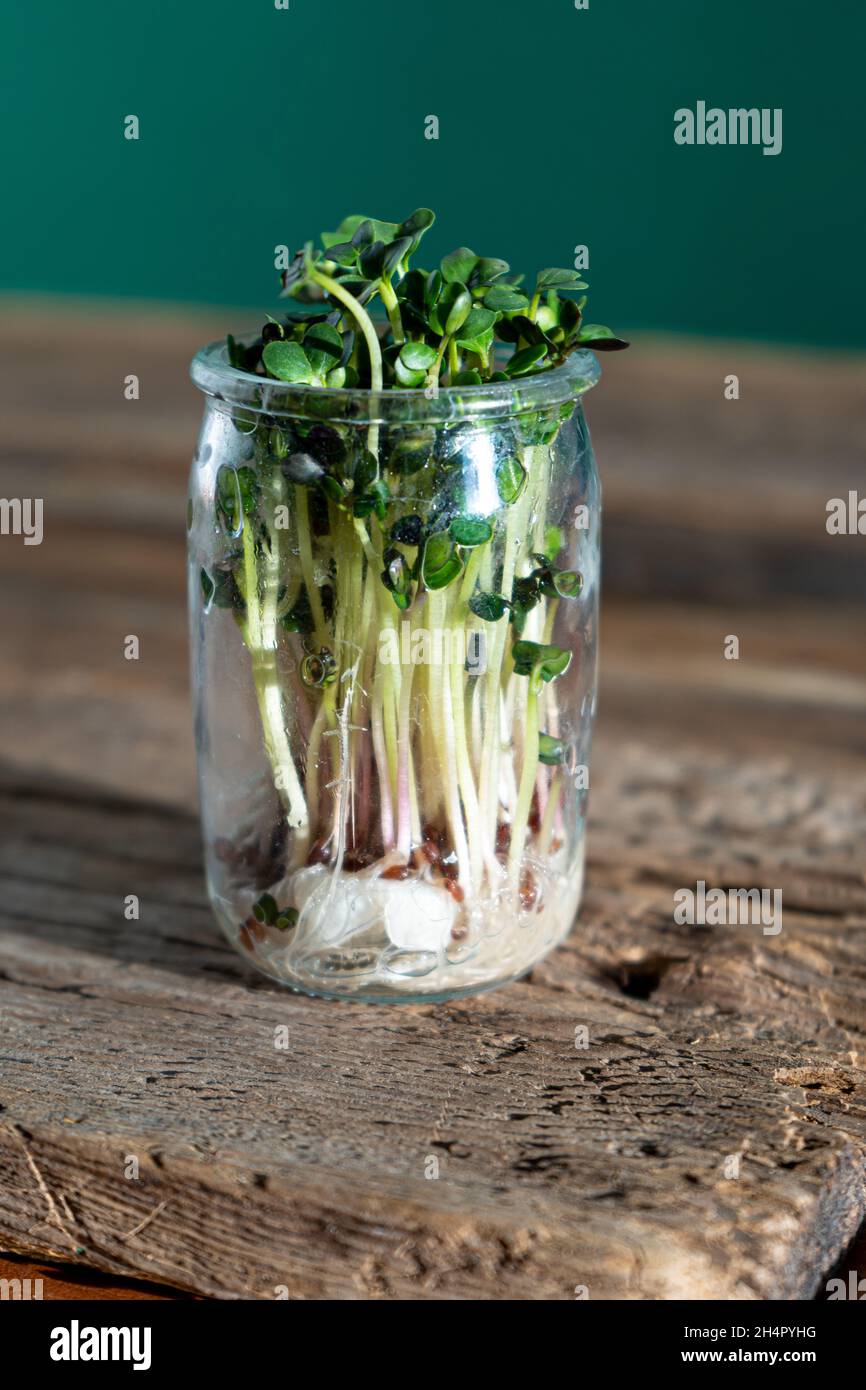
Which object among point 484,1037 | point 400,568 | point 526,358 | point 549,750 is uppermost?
point 526,358

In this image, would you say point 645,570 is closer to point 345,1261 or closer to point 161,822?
point 161,822

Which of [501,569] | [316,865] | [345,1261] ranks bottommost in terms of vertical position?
[345,1261]

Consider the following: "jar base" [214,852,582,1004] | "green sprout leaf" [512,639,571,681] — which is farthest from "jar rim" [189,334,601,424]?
"jar base" [214,852,582,1004]

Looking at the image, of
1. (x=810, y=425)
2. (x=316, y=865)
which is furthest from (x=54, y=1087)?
(x=810, y=425)

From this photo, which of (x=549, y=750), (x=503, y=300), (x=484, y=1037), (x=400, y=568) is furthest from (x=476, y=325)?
(x=484, y=1037)

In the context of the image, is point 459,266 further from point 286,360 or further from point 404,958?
point 404,958

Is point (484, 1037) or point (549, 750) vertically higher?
point (549, 750)

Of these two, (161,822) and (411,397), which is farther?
(161,822)
